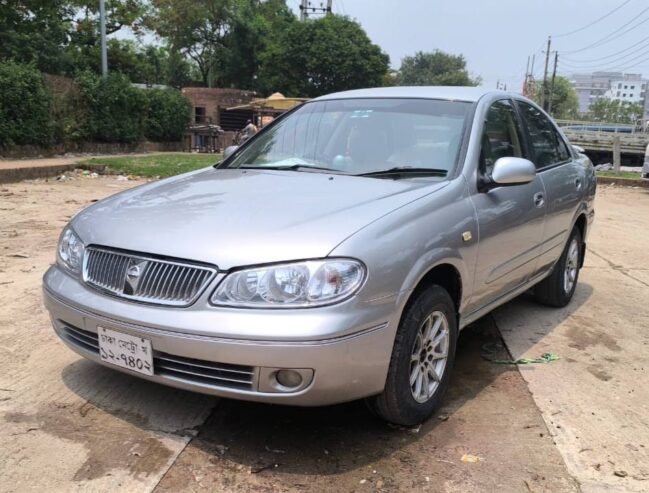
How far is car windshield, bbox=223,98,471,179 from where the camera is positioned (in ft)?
11.5

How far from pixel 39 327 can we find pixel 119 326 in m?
1.81

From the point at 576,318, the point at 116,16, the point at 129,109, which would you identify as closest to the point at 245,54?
the point at 116,16

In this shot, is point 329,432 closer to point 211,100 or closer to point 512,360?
point 512,360

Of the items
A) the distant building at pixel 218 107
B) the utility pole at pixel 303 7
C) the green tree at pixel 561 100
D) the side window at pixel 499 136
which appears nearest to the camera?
the side window at pixel 499 136

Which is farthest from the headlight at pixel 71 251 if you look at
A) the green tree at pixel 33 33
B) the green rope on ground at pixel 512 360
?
the green tree at pixel 33 33

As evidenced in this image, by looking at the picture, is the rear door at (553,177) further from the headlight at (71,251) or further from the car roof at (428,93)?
the headlight at (71,251)

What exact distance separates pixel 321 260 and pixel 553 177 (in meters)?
2.69

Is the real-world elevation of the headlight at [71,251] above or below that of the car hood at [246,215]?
below

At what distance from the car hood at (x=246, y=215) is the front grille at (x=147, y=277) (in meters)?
0.05

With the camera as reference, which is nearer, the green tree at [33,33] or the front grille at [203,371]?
the front grille at [203,371]

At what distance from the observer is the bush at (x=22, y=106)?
648 inches

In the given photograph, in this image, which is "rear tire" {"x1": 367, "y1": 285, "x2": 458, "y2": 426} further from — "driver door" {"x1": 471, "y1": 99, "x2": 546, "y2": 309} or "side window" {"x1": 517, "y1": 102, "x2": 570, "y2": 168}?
"side window" {"x1": 517, "y1": 102, "x2": 570, "y2": 168}

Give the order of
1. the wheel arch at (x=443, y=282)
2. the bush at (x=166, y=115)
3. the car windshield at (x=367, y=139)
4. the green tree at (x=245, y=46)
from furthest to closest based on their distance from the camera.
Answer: the green tree at (x=245, y=46) → the bush at (x=166, y=115) → the car windshield at (x=367, y=139) → the wheel arch at (x=443, y=282)

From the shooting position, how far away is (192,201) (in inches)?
122
